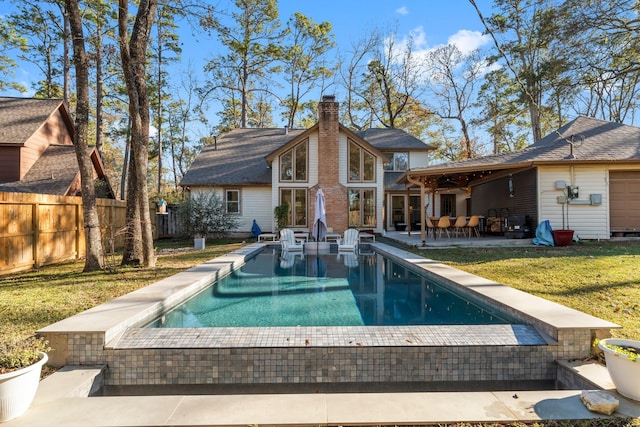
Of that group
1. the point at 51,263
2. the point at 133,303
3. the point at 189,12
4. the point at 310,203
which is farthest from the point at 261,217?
the point at 133,303

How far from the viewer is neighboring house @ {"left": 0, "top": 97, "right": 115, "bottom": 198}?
43.9ft

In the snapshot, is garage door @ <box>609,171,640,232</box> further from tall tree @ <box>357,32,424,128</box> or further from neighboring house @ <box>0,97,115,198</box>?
neighboring house @ <box>0,97,115,198</box>

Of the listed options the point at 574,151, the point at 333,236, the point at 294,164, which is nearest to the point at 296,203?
the point at 294,164

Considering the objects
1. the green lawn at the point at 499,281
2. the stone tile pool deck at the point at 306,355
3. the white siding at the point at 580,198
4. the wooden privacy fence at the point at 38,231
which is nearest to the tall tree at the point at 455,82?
the white siding at the point at 580,198

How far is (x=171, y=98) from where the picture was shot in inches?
1193

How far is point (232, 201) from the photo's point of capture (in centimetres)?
1908

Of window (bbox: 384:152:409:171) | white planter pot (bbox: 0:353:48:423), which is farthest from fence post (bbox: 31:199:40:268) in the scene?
window (bbox: 384:152:409:171)

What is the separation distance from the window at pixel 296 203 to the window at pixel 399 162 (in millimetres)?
6718

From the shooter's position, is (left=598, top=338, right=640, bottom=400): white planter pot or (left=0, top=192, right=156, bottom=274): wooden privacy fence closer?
(left=598, top=338, right=640, bottom=400): white planter pot

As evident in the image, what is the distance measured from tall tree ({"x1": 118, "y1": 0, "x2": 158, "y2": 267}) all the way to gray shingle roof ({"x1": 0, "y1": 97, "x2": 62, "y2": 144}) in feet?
27.3

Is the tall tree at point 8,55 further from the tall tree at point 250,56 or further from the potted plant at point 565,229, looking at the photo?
the potted plant at point 565,229

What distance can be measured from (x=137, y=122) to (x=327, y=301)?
20.0 feet

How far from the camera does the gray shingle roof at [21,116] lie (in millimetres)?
14000

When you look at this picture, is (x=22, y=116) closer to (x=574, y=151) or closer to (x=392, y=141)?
(x=392, y=141)
